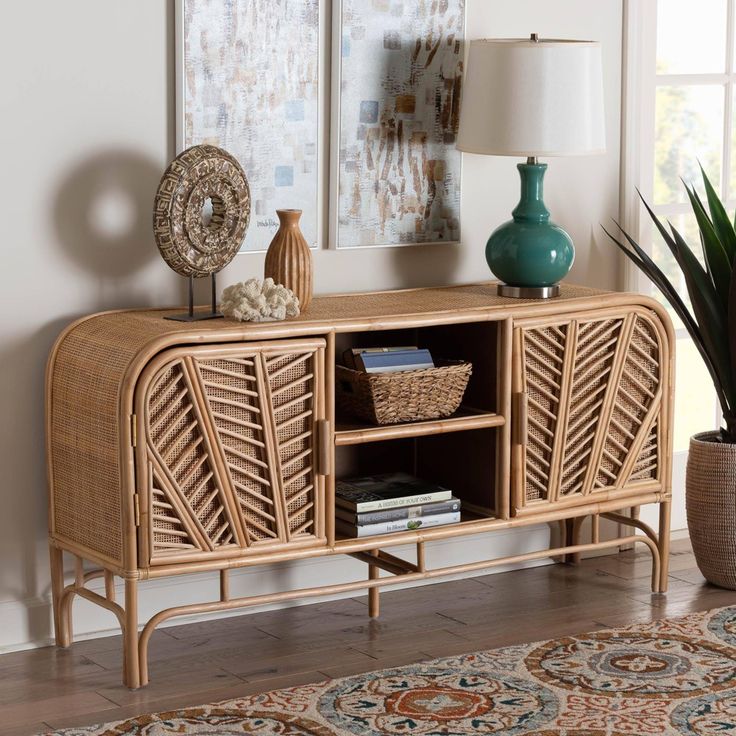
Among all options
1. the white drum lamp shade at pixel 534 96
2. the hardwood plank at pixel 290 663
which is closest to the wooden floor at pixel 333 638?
Result: the hardwood plank at pixel 290 663

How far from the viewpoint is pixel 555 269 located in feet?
10.9

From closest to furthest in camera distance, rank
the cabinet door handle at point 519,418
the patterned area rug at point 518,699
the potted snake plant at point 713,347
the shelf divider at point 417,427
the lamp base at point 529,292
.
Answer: the patterned area rug at point 518,699
the shelf divider at point 417,427
the cabinet door handle at point 519,418
the lamp base at point 529,292
the potted snake plant at point 713,347

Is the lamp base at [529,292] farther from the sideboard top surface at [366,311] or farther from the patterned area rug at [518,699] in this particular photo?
the patterned area rug at [518,699]

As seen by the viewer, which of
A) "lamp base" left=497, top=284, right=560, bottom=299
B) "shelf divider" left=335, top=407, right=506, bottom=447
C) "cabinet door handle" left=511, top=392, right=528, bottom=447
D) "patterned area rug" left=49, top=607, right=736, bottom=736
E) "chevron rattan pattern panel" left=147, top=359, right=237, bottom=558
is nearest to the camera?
"patterned area rug" left=49, top=607, right=736, bottom=736

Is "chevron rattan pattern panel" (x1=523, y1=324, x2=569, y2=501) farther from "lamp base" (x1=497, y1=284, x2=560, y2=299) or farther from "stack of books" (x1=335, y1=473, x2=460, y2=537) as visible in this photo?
"stack of books" (x1=335, y1=473, x2=460, y2=537)

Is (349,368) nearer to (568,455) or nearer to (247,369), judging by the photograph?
(247,369)

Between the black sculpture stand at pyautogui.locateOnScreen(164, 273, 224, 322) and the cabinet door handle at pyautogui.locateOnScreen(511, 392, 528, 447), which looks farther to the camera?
Result: the cabinet door handle at pyautogui.locateOnScreen(511, 392, 528, 447)

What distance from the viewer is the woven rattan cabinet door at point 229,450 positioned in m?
2.76

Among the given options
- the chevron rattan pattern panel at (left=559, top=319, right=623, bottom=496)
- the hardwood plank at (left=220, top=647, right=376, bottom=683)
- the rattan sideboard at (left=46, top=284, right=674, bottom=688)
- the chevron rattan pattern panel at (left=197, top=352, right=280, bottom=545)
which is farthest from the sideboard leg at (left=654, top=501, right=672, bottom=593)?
the chevron rattan pattern panel at (left=197, top=352, right=280, bottom=545)

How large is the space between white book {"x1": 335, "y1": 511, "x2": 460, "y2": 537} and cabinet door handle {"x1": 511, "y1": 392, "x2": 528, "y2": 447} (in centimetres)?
23

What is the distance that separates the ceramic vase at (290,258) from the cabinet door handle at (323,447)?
30cm

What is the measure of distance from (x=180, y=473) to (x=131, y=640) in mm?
367

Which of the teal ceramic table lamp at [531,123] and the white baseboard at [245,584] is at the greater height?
the teal ceramic table lamp at [531,123]

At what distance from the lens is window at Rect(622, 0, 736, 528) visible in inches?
150
